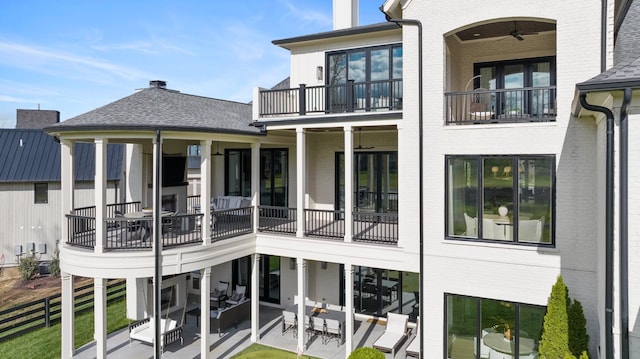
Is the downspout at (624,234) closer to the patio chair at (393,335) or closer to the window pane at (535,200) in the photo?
the window pane at (535,200)

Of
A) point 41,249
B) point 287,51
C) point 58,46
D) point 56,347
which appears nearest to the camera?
point 56,347

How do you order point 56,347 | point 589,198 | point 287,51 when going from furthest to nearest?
point 287,51, point 56,347, point 589,198

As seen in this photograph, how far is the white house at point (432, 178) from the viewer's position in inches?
334

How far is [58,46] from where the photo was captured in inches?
1118

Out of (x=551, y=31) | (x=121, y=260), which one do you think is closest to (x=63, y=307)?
(x=121, y=260)

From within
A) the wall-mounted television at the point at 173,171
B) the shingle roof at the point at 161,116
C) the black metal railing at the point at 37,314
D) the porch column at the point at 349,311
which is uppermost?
the shingle roof at the point at 161,116

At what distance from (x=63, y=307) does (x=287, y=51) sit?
1084 cm

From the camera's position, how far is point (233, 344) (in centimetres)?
1300

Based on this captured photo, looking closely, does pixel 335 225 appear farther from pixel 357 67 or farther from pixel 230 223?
pixel 357 67

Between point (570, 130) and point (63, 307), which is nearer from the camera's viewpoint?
point (570, 130)

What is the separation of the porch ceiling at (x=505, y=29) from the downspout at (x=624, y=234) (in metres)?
5.25

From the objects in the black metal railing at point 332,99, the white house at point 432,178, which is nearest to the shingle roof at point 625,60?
the white house at point 432,178

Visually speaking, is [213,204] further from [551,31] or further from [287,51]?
[551,31]

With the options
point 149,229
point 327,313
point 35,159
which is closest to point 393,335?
point 327,313
